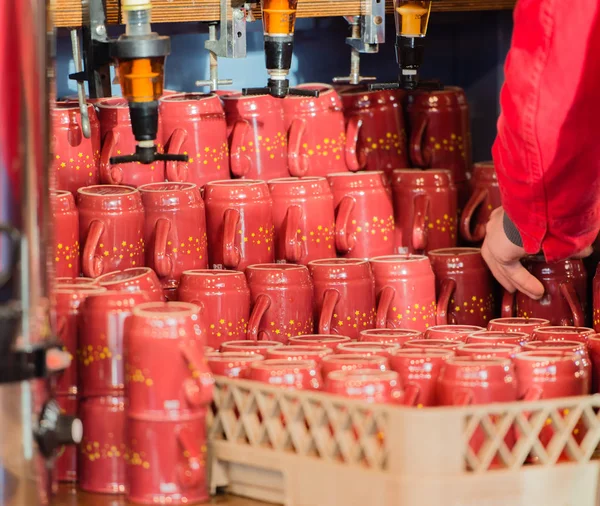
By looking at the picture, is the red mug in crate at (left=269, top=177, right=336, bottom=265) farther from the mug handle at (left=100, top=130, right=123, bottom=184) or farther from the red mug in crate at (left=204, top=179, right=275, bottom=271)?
the mug handle at (left=100, top=130, right=123, bottom=184)

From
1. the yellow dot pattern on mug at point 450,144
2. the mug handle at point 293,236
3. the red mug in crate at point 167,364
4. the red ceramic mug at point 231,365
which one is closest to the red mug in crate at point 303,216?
the mug handle at point 293,236

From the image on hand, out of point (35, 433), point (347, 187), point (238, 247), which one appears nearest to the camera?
point (35, 433)

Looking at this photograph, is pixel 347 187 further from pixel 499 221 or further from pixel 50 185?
pixel 50 185

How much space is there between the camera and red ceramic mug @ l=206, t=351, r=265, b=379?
143 centimetres

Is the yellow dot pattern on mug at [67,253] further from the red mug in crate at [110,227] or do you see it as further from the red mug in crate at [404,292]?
the red mug in crate at [404,292]

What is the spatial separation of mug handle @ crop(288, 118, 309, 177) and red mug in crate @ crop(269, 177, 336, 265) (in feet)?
0.30

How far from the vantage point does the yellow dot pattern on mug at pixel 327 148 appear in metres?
1.99

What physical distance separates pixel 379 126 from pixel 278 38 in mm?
447

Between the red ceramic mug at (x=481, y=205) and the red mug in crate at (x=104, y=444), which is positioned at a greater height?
the red ceramic mug at (x=481, y=205)

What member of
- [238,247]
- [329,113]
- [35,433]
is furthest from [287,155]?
[35,433]

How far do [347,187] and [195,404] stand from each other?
682 mm

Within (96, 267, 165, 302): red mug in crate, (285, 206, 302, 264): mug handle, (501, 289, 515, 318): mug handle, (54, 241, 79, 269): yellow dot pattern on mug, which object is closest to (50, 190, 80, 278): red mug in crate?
(54, 241, 79, 269): yellow dot pattern on mug

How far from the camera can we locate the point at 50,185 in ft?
3.89

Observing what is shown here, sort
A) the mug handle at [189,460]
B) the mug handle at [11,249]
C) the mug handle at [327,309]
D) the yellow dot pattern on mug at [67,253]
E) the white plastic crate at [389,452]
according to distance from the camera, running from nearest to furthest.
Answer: the mug handle at [11,249] < the white plastic crate at [389,452] < the mug handle at [189,460] < the yellow dot pattern on mug at [67,253] < the mug handle at [327,309]
